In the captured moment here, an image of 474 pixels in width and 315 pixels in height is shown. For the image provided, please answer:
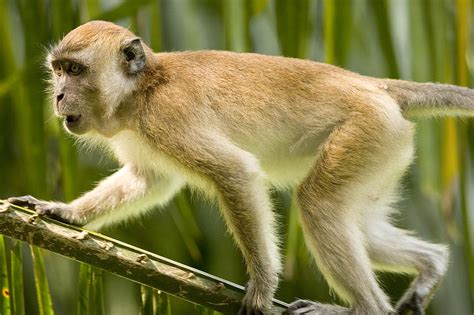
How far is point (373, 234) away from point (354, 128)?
0.68m

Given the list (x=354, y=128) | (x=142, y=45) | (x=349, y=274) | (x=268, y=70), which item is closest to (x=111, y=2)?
(x=142, y=45)

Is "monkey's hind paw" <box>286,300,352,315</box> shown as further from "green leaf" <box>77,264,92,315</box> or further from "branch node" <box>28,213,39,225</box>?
"branch node" <box>28,213,39,225</box>

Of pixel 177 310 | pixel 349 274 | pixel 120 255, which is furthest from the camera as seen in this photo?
pixel 177 310

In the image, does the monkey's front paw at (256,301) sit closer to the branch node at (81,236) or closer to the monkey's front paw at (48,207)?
the branch node at (81,236)

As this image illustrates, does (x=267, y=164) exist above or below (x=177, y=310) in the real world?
above

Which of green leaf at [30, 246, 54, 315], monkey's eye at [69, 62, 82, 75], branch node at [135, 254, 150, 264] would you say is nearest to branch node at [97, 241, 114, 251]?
branch node at [135, 254, 150, 264]

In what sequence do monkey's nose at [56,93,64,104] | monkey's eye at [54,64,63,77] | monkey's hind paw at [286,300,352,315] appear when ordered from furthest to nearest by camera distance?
monkey's eye at [54,64,63,77], monkey's nose at [56,93,64,104], monkey's hind paw at [286,300,352,315]

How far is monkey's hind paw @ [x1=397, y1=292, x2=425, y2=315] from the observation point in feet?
14.0

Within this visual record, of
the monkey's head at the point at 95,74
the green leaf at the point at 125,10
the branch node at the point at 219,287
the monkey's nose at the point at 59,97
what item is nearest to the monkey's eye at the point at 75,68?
the monkey's head at the point at 95,74

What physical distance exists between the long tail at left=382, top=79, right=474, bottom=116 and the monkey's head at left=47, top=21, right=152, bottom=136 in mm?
1392

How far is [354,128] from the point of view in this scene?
4.18 meters

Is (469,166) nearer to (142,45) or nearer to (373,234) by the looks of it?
(373,234)

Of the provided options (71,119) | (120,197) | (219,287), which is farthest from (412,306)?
(71,119)

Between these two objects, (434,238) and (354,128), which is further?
(434,238)
